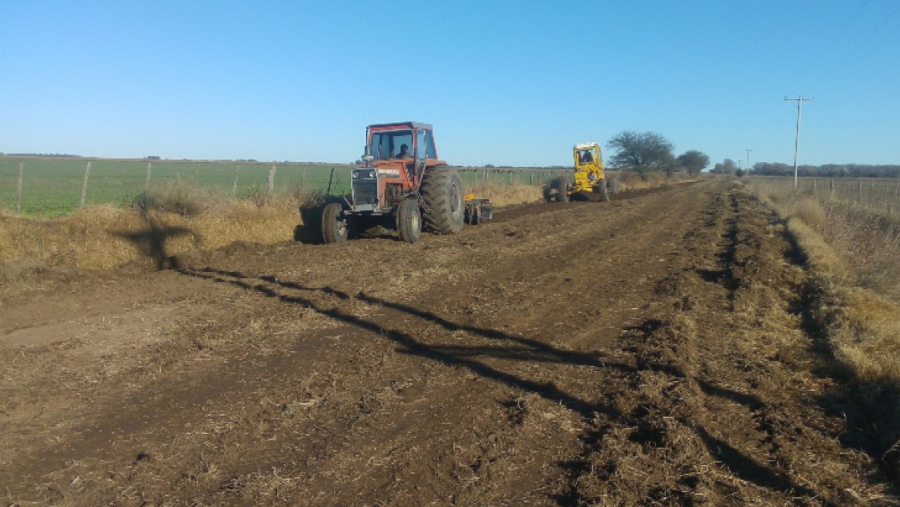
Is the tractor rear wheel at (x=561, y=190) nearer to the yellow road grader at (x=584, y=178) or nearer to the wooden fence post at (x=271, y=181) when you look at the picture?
the yellow road grader at (x=584, y=178)

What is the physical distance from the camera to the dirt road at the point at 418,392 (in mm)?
4434

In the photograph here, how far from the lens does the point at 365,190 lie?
15422 mm

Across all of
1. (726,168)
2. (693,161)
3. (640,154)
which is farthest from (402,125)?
(726,168)

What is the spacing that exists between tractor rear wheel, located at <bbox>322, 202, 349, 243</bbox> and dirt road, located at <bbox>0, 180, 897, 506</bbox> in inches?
146

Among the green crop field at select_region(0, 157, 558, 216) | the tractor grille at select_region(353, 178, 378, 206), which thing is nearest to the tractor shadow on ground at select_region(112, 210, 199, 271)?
the green crop field at select_region(0, 157, 558, 216)

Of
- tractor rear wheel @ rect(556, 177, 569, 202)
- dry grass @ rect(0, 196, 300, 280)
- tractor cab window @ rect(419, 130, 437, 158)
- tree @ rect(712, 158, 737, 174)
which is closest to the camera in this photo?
dry grass @ rect(0, 196, 300, 280)

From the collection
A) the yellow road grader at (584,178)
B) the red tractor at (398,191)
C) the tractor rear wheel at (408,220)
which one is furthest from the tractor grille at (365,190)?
the yellow road grader at (584,178)

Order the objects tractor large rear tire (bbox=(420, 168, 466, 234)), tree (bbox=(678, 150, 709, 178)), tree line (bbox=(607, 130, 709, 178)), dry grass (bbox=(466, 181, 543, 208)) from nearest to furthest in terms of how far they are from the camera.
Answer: tractor large rear tire (bbox=(420, 168, 466, 234)), dry grass (bbox=(466, 181, 543, 208)), tree line (bbox=(607, 130, 709, 178)), tree (bbox=(678, 150, 709, 178))

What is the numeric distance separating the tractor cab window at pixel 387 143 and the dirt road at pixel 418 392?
5.61 meters

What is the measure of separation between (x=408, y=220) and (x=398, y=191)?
1.13 metres

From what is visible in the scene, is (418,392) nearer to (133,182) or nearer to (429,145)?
(429,145)

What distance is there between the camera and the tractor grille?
1533cm

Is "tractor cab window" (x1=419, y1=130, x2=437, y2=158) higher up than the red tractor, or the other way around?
"tractor cab window" (x1=419, y1=130, x2=437, y2=158)

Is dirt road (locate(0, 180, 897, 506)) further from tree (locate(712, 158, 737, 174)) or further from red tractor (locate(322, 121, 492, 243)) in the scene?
tree (locate(712, 158, 737, 174))
